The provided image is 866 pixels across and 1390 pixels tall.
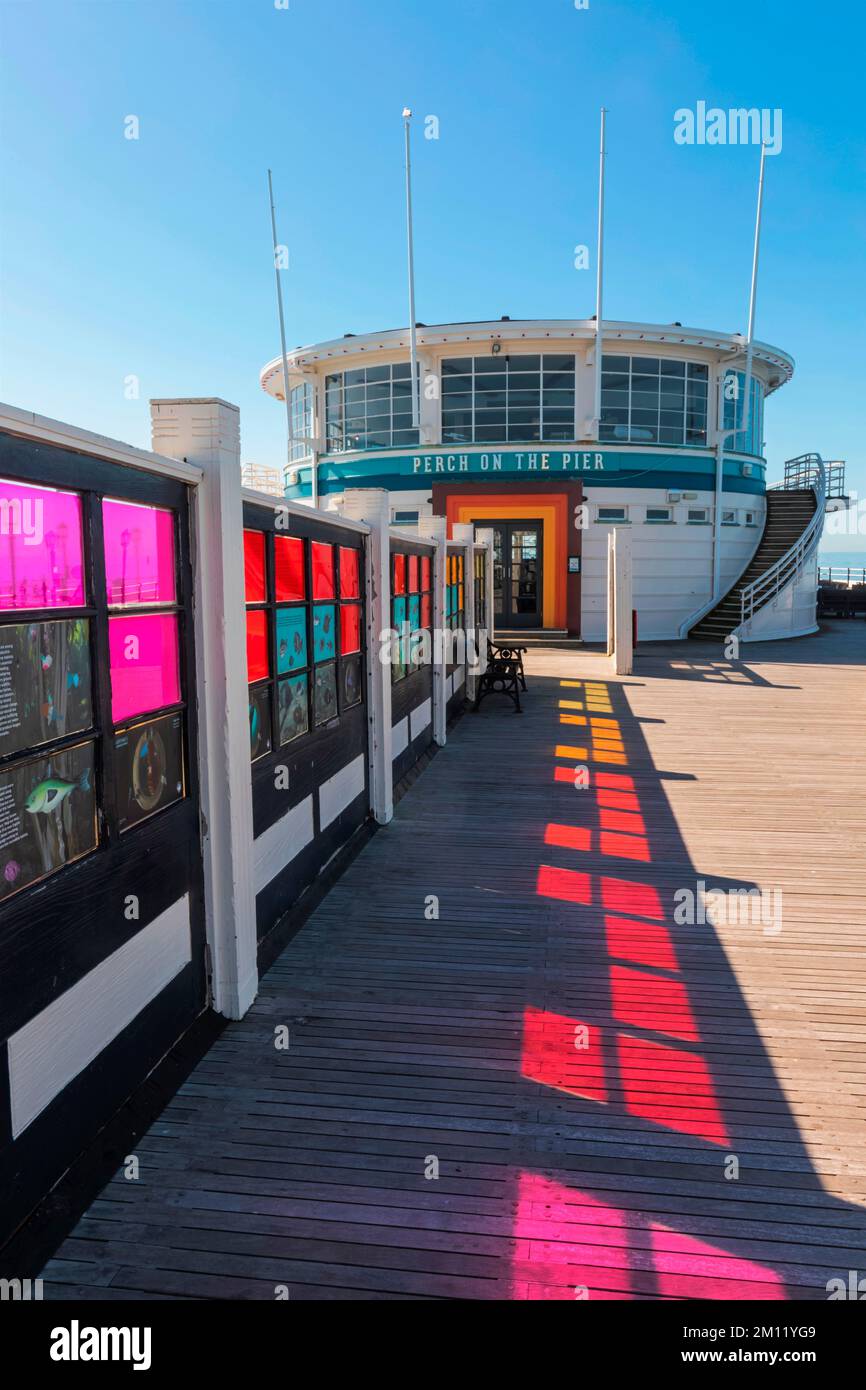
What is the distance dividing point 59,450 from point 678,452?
79.3 feet

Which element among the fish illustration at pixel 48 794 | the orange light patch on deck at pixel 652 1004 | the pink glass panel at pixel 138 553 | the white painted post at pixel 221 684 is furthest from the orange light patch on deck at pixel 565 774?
the fish illustration at pixel 48 794

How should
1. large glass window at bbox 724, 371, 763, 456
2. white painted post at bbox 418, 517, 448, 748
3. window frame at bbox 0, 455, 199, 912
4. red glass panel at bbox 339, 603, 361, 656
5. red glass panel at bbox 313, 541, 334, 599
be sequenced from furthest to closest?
large glass window at bbox 724, 371, 763, 456
white painted post at bbox 418, 517, 448, 748
red glass panel at bbox 339, 603, 361, 656
red glass panel at bbox 313, 541, 334, 599
window frame at bbox 0, 455, 199, 912

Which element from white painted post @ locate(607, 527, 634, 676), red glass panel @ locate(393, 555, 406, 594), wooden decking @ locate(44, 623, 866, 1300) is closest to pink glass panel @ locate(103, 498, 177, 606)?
wooden decking @ locate(44, 623, 866, 1300)

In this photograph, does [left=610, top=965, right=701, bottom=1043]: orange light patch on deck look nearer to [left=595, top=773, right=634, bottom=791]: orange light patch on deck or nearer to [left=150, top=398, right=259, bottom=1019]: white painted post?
[left=150, top=398, right=259, bottom=1019]: white painted post

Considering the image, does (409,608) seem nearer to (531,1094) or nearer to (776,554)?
(531,1094)

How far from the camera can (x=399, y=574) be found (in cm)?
1015

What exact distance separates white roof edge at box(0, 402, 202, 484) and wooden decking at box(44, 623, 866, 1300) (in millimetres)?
2764

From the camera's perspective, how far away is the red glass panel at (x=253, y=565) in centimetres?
536

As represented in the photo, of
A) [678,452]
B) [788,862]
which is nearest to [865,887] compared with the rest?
[788,862]

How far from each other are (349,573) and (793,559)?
70.8 feet

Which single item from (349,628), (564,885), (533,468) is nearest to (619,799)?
(564,885)

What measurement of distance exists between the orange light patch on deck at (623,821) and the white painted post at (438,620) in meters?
3.61

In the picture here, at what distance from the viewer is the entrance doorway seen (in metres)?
25.5

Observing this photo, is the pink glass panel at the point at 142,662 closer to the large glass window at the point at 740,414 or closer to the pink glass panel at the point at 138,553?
the pink glass panel at the point at 138,553
